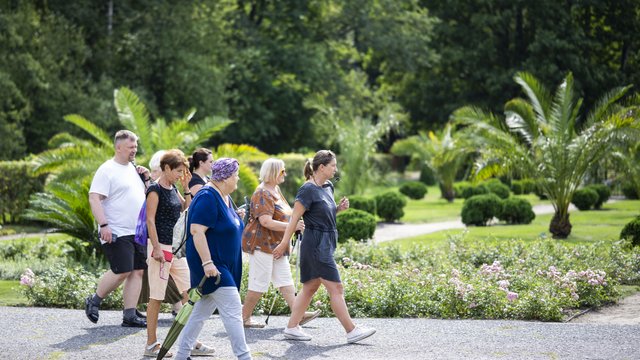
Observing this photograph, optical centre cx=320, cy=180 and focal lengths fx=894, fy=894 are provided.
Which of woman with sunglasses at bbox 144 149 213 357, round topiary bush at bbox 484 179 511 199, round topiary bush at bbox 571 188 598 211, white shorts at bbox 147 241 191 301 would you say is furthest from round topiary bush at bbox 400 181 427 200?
woman with sunglasses at bbox 144 149 213 357

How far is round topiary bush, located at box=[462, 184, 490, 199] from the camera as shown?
94.4 ft

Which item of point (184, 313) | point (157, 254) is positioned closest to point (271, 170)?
point (157, 254)

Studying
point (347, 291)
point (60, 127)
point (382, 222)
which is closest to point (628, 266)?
point (347, 291)

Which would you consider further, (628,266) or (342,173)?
(342,173)

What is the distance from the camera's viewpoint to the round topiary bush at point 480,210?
67.9ft

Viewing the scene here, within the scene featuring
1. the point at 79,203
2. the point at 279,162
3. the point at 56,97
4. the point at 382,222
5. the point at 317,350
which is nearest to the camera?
the point at 317,350

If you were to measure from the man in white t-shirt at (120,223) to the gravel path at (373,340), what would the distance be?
10.8 inches

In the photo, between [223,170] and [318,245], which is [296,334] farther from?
[223,170]

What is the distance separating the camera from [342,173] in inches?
990

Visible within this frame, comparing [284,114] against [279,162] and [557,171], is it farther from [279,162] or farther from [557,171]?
[279,162]

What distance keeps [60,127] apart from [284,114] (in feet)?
40.7

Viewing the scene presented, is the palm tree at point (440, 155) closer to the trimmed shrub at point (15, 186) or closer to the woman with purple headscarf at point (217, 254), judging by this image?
the trimmed shrub at point (15, 186)

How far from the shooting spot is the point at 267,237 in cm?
838

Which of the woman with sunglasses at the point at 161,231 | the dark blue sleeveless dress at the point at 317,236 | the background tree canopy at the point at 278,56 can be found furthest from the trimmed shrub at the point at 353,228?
the background tree canopy at the point at 278,56
